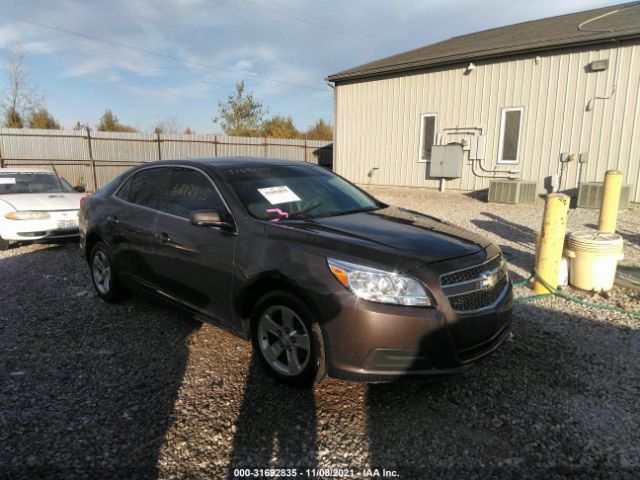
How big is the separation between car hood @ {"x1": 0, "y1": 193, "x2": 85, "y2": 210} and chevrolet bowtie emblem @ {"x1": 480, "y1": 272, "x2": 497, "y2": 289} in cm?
726

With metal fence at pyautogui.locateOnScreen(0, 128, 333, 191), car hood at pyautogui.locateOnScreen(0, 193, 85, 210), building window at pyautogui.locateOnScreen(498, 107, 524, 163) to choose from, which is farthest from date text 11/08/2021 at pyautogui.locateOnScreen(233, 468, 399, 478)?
metal fence at pyautogui.locateOnScreen(0, 128, 333, 191)

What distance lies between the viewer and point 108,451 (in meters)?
2.44

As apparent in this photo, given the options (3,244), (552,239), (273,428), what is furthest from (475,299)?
(3,244)

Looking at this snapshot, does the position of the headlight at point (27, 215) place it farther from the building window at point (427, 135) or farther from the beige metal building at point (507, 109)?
the building window at point (427, 135)

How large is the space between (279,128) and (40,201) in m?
32.5

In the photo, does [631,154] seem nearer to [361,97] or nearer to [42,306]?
[361,97]

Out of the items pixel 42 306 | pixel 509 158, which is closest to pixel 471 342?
pixel 42 306

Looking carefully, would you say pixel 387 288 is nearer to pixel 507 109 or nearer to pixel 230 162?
pixel 230 162

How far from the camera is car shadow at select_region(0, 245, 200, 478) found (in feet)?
7.89

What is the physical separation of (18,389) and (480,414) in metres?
3.13

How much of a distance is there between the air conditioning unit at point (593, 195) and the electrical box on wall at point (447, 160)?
4.03m

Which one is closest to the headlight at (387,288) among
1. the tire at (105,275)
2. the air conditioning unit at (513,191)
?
the tire at (105,275)

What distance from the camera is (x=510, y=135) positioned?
43.0 ft

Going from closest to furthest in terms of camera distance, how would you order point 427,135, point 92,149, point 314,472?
point 314,472 → point 427,135 → point 92,149
